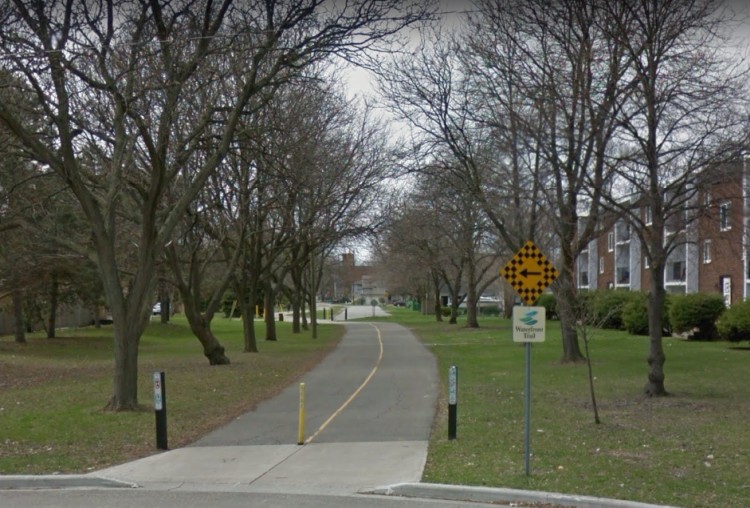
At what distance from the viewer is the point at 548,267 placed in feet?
35.3

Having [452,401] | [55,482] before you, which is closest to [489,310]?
[452,401]

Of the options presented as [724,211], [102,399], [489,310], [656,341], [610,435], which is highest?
[724,211]

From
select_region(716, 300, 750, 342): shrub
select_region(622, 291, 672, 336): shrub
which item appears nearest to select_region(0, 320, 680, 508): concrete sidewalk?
select_region(716, 300, 750, 342): shrub

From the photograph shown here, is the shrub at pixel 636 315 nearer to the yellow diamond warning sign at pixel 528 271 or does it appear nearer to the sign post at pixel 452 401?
the sign post at pixel 452 401

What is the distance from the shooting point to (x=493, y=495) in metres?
8.59

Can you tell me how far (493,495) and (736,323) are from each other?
23.4 metres

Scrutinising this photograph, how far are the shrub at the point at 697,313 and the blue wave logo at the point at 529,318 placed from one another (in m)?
26.5

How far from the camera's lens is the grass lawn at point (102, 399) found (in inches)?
457

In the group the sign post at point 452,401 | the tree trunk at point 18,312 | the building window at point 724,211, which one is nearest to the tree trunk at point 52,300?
the tree trunk at point 18,312

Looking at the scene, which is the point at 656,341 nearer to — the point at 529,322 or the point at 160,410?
the point at 529,322

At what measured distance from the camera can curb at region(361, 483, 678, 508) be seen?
813cm

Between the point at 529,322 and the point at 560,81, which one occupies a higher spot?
the point at 560,81

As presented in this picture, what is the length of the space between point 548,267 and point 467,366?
15324 millimetres

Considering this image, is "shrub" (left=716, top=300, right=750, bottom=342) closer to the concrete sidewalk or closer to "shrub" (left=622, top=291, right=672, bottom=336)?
"shrub" (left=622, top=291, right=672, bottom=336)
